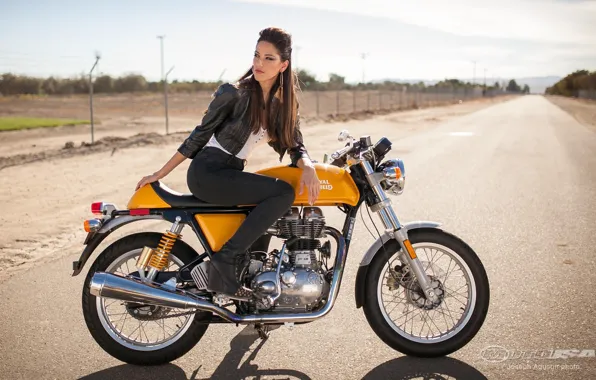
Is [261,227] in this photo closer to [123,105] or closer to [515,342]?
[515,342]

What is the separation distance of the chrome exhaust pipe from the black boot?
0.14m

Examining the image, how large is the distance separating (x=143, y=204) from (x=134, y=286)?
1.63ft

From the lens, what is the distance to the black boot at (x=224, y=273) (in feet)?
11.5

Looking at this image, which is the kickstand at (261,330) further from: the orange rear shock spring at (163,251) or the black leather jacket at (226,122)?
the black leather jacket at (226,122)

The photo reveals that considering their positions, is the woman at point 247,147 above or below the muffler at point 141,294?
above

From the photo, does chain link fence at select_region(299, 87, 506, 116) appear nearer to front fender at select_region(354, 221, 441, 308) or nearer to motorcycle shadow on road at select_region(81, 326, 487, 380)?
front fender at select_region(354, 221, 441, 308)

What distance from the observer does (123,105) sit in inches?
1567

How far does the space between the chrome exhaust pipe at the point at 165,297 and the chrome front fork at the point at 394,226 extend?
1.54 ft

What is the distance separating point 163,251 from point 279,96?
1.19 meters

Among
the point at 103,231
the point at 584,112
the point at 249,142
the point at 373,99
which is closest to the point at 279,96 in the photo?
the point at 249,142

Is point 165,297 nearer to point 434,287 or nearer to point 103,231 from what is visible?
point 103,231

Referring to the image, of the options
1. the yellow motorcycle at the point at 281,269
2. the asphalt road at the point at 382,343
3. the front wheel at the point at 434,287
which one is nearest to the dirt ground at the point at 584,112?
the asphalt road at the point at 382,343

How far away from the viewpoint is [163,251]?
371 centimetres

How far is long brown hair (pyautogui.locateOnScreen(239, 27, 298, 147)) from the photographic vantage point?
3635mm
